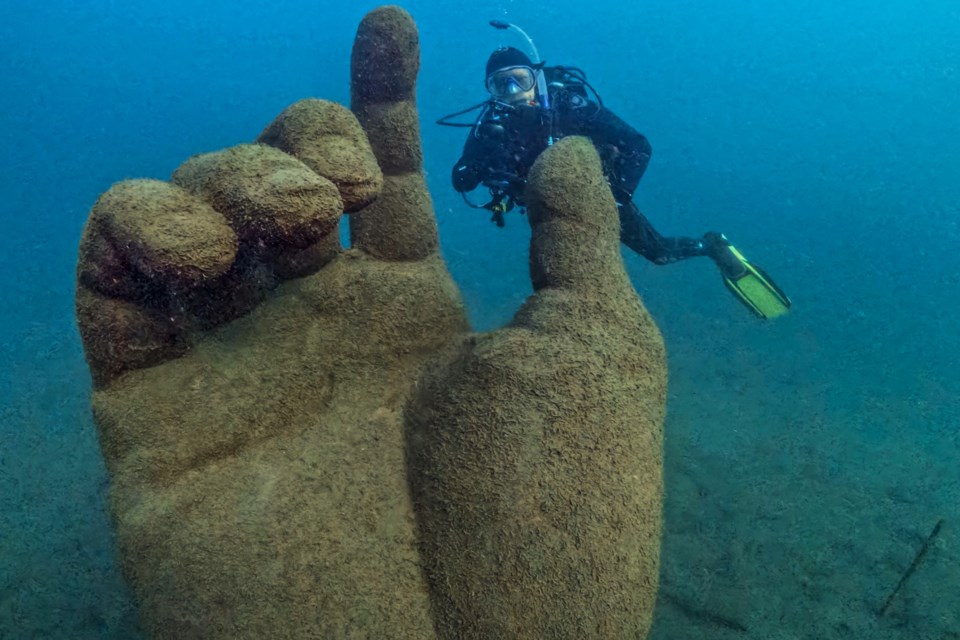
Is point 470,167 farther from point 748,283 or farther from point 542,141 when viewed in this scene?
point 748,283

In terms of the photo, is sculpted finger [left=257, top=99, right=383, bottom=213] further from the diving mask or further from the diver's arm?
the diving mask

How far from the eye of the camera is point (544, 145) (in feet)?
18.2

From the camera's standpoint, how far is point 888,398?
1080 centimetres

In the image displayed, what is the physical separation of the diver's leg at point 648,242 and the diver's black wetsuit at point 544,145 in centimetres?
1

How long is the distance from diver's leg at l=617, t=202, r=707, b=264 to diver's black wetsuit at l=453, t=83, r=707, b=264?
0.01 meters

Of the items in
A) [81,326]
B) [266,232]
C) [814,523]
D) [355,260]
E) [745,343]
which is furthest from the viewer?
[745,343]

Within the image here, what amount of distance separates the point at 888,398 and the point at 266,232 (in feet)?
39.2

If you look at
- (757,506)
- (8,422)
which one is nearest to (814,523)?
(757,506)

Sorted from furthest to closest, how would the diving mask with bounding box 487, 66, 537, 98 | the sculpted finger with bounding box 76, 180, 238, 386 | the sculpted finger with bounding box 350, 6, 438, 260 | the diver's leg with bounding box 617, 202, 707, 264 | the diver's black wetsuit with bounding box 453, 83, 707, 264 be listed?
the diver's leg with bounding box 617, 202, 707, 264
the diving mask with bounding box 487, 66, 537, 98
the diver's black wetsuit with bounding box 453, 83, 707, 264
the sculpted finger with bounding box 350, 6, 438, 260
the sculpted finger with bounding box 76, 180, 238, 386

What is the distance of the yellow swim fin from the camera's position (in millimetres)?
6164

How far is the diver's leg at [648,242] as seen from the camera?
6.10 meters

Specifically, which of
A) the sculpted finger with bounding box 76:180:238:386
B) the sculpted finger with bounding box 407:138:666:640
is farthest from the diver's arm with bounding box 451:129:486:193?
the sculpted finger with bounding box 76:180:238:386

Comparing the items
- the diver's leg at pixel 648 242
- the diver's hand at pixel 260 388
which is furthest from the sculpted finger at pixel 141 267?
the diver's leg at pixel 648 242

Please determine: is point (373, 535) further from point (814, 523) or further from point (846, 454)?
point (846, 454)
